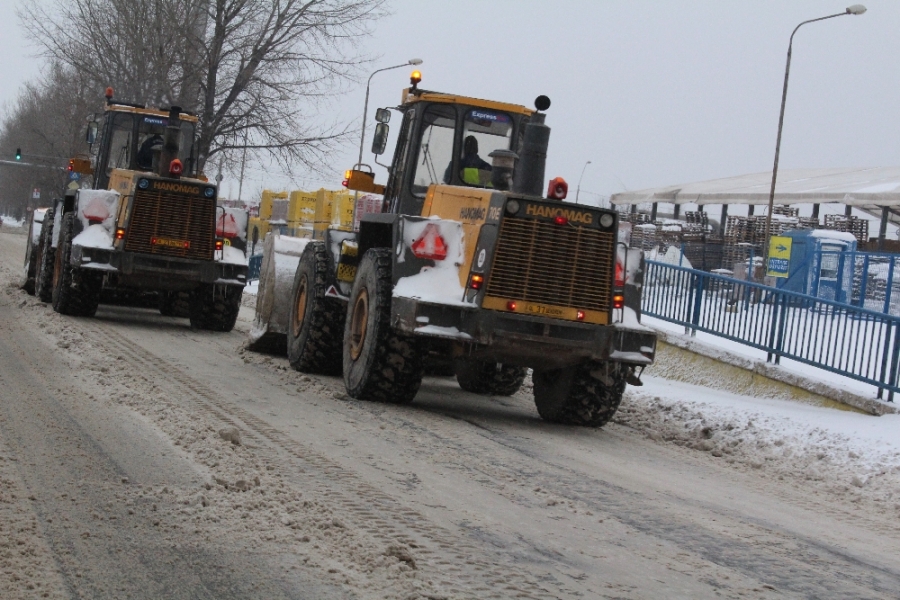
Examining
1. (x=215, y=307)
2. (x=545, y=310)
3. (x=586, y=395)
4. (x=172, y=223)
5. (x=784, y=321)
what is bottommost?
(x=586, y=395)

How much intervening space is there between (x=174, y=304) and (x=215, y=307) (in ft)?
6.54

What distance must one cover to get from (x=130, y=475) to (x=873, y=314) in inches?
333

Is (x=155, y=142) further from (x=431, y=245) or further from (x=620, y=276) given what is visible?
(x=620, y=276)

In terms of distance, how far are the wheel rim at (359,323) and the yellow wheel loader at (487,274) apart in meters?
0.02

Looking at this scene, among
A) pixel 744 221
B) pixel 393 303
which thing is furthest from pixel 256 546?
pixel 744 221

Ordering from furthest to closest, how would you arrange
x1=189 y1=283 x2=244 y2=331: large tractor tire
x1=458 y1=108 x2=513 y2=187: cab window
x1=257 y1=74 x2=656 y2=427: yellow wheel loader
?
1. x1=189 y1=283 x2=244 y2=331: large tractor tire
2. x1=458 y1=108 x2=513 y2=187: cab window
3. x1=257 y1=74 x2=656 y2=427: yellow wheel loader

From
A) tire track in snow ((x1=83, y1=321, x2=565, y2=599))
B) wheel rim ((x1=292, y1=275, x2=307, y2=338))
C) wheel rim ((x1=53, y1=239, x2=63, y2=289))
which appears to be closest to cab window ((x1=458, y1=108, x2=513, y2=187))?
wheel rim ((x1=292, y1=275, x2=307, y2=338))

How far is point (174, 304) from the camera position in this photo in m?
18.3

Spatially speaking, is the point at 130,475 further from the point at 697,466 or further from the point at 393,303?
the point at 697,466

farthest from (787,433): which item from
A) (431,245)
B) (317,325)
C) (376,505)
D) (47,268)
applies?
(47,268)

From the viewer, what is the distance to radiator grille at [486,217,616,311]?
9625mm

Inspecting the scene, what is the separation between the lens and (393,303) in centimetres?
991

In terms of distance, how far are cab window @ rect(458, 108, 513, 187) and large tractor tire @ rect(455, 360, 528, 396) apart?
193 cm

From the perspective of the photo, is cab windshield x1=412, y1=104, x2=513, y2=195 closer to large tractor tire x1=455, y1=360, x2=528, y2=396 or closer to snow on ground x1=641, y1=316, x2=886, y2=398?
large tractor tire x1=455, y1=360, x2=528, y2=396
